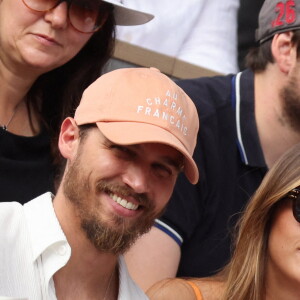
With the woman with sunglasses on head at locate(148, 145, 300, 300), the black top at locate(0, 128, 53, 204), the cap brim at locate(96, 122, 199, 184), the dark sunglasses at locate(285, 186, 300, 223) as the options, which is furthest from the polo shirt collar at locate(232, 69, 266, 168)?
the cap brim at locate(96, 122, 199, 184)

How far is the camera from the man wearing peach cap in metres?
2.45

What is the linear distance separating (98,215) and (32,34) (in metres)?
0.93

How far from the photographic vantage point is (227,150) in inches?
143

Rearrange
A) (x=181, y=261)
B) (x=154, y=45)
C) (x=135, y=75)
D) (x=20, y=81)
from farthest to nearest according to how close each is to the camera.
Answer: (x=154, y=45)
(x=181, y=261)
(x=20, y=81)
(x=135, y=75)

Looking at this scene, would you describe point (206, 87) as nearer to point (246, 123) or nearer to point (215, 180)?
point (246, 123)

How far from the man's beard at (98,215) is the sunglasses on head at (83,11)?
0.81 meters

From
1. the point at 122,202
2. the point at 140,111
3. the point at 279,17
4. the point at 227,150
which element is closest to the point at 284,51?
the point at 279,17

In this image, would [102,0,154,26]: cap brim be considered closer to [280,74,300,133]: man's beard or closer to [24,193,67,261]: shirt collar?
[280,74,300,133]: man's beard

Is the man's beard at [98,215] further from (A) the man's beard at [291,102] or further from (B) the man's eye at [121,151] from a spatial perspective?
(A) the man's beard at [291,102]

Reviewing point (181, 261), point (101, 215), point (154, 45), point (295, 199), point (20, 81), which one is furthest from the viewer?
point (154, 45)

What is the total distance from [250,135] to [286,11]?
541 mm

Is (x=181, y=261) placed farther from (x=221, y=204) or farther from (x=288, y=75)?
(x=288, y=75)

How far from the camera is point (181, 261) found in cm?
354

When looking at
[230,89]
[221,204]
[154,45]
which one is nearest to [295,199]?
[221,204]
